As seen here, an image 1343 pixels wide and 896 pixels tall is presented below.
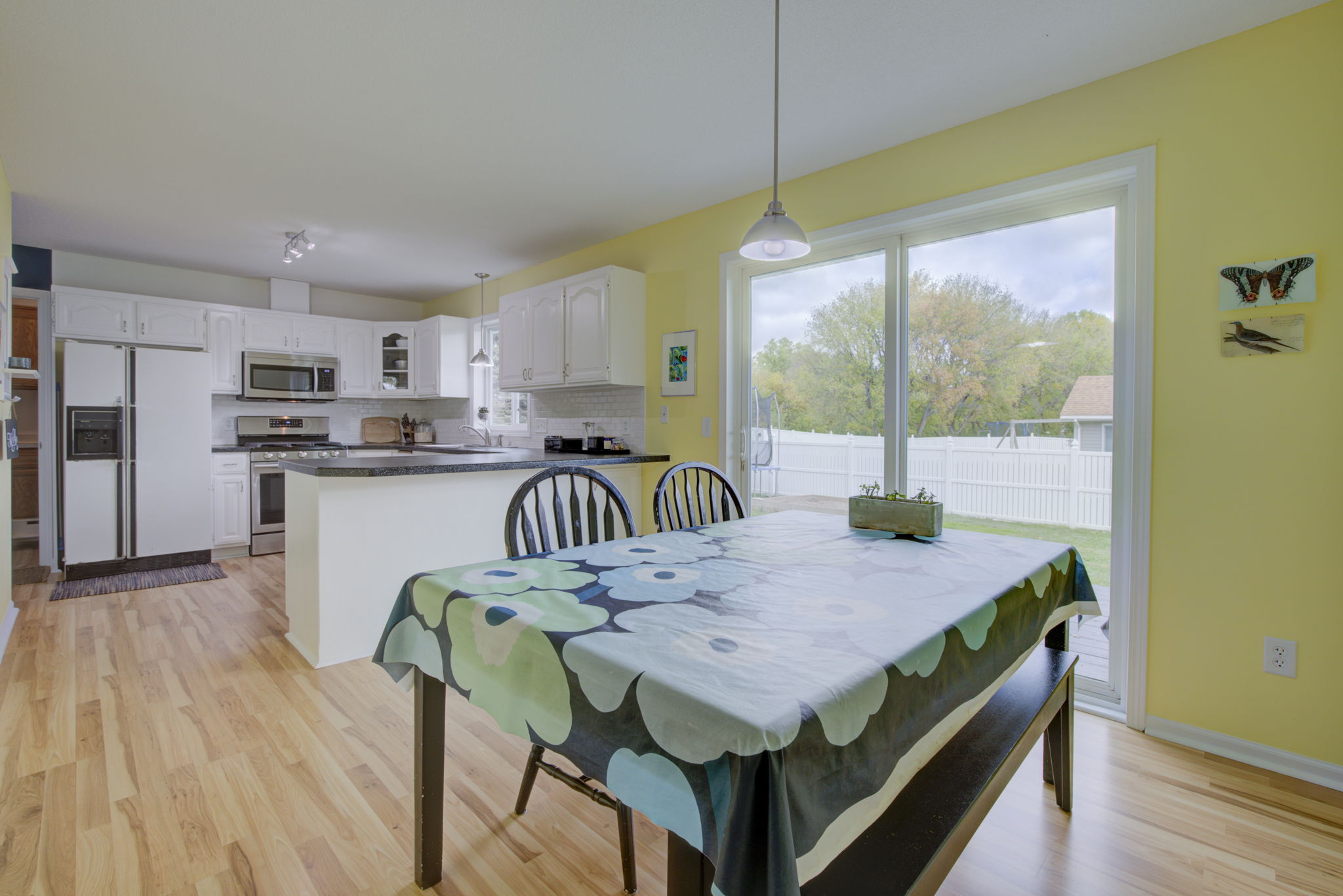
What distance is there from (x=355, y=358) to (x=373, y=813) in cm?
514

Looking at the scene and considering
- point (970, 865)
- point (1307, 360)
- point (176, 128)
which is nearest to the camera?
point (970, 865)

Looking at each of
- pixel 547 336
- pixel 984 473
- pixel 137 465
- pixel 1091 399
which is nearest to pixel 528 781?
pixel 984 473

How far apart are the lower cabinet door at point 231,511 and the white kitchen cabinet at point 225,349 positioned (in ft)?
2.73

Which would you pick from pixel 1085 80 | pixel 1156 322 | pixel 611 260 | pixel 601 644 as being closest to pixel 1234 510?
pixel 1156 322

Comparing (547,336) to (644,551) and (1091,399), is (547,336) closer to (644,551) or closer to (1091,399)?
(644,551)

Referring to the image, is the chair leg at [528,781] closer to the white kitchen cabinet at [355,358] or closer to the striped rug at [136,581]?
the striped rug at [136,581]

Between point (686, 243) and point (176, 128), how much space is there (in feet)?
8.46

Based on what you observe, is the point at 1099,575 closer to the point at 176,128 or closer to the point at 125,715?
the point at 125,715

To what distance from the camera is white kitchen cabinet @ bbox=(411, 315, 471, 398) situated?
19.0 ft

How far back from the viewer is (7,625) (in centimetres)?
316

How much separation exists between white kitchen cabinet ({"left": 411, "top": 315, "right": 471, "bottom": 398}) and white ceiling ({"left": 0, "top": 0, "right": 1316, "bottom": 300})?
1.99 meters

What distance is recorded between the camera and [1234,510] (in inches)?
81.0

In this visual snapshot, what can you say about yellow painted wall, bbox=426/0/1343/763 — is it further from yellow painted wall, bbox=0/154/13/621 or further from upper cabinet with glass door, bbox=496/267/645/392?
yellow painted wall, bbox=0/154/13/621

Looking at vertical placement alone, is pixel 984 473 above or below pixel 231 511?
above
